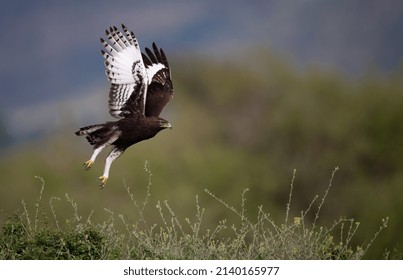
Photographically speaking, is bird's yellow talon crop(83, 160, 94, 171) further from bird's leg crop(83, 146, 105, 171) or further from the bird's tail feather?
the bird's tail feather

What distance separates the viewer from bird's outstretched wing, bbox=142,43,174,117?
7.78m

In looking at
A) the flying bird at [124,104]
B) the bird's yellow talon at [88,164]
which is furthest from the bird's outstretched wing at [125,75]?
the bird's yellow talon at [88,164]

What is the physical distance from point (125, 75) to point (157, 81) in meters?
0.33

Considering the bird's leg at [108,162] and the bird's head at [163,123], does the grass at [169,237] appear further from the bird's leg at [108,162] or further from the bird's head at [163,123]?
the bird's head at [163,123]

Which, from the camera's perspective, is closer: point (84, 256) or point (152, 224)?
point (84, 256)

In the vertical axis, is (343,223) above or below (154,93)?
below

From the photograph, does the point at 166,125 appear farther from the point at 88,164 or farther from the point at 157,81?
the point at 88,164

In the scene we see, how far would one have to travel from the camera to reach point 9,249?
715cm

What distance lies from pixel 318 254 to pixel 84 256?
1.68 m

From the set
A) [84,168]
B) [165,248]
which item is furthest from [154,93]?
[165,248]

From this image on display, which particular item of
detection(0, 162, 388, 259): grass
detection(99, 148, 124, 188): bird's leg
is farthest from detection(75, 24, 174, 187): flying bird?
detection(0, 162, 388, 259): grass

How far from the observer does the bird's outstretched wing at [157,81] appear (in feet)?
25.5
